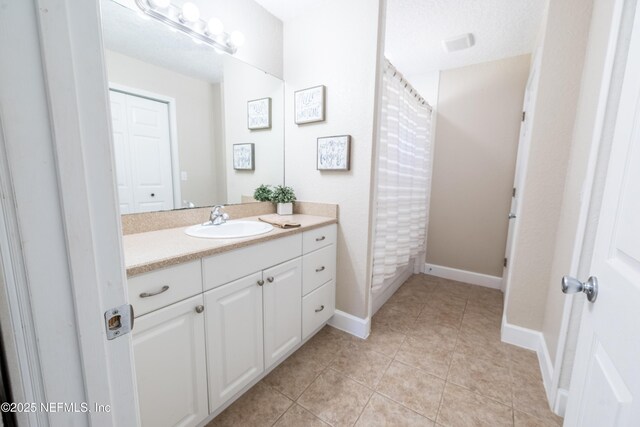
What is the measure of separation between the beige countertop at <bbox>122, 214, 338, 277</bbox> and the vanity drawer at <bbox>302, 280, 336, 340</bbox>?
0.51 metres

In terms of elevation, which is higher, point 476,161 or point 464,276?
point 476,161

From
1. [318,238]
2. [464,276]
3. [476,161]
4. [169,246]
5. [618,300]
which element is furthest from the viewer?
[464,276]

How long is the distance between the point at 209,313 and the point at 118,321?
2.29 feet

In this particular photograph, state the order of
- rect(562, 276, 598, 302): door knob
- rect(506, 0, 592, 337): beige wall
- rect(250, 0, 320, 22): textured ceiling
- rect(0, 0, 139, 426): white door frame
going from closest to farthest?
rect(0, 0, 139, 426): white door frame
rect(562, 276, 598, 302): door knob
rect(506, 0, 592, 337): beige wall
rect(250, 0, 320, 22): textured ceiling

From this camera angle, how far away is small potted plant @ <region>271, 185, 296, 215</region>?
196cm

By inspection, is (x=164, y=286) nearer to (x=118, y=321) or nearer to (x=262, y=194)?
(x=118, y=321)

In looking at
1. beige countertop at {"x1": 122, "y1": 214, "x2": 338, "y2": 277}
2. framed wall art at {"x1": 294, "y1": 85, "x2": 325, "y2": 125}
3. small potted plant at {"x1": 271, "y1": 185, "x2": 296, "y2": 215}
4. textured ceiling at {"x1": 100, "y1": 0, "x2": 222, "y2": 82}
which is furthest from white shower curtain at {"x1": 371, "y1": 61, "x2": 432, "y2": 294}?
textured ceiling at {"x1": 100, "y1": 0, "x2": 222, "y2": 82}

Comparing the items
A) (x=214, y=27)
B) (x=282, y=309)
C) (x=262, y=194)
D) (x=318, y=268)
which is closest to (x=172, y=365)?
(x=282, y=309)

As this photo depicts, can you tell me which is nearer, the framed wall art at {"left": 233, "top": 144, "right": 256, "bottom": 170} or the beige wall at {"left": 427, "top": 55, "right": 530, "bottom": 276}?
the framed wall art at {"left": 233, "top": 144, "right": 256, "bottom": 170}

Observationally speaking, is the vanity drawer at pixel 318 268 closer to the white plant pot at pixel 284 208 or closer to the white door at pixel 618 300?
the white plant pot at pixel 284 208

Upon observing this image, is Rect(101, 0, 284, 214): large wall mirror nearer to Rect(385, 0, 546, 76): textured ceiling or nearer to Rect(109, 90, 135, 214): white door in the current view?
Rect(109, 90, 135, 214): white door

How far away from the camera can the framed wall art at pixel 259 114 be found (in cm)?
190

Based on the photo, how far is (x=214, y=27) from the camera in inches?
60.0

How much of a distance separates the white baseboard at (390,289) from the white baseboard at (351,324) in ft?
0.89
